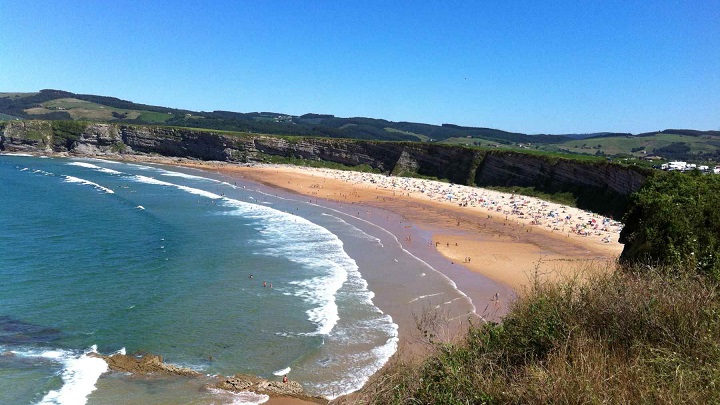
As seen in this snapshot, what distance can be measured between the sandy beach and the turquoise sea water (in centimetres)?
205

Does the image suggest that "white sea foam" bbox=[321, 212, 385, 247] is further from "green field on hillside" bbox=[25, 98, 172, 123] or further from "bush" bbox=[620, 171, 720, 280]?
"green field on hillside" bbox=[25, 98, 172, 123]

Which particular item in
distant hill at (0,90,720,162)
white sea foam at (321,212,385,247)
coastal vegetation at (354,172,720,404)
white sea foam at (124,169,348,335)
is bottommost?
white sea foam at (124,169,348,335)

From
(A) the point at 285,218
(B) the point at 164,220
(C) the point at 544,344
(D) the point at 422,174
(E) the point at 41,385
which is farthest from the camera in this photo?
(D) the point at 422,174

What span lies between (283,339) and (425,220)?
2554cm

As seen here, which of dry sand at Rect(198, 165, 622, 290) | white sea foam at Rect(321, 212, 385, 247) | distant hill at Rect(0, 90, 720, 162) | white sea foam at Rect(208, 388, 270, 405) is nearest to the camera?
white sea foam at Rect(208, 388, 270, 405)

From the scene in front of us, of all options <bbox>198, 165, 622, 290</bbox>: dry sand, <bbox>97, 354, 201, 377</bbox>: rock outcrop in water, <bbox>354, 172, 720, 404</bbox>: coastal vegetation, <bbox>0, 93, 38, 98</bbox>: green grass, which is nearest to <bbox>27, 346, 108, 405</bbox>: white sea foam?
<bbox>97, 354, 201, 377</bbox>: rock outcrop in water

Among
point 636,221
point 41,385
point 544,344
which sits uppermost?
point 636,221

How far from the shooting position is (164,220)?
34688 mm

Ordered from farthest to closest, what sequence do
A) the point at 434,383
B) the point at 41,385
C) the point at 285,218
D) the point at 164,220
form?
the point at 285,218 < the point at 164,220 < the point at 41,385 < the point at 434,383

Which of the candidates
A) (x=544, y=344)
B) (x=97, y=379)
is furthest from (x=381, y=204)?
(x=544, y=344)

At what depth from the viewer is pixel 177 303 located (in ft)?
59.7

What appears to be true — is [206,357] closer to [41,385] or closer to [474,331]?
[41,385]

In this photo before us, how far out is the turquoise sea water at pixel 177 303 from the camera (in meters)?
12.9

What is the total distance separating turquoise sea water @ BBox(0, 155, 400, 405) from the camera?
42.2ft
